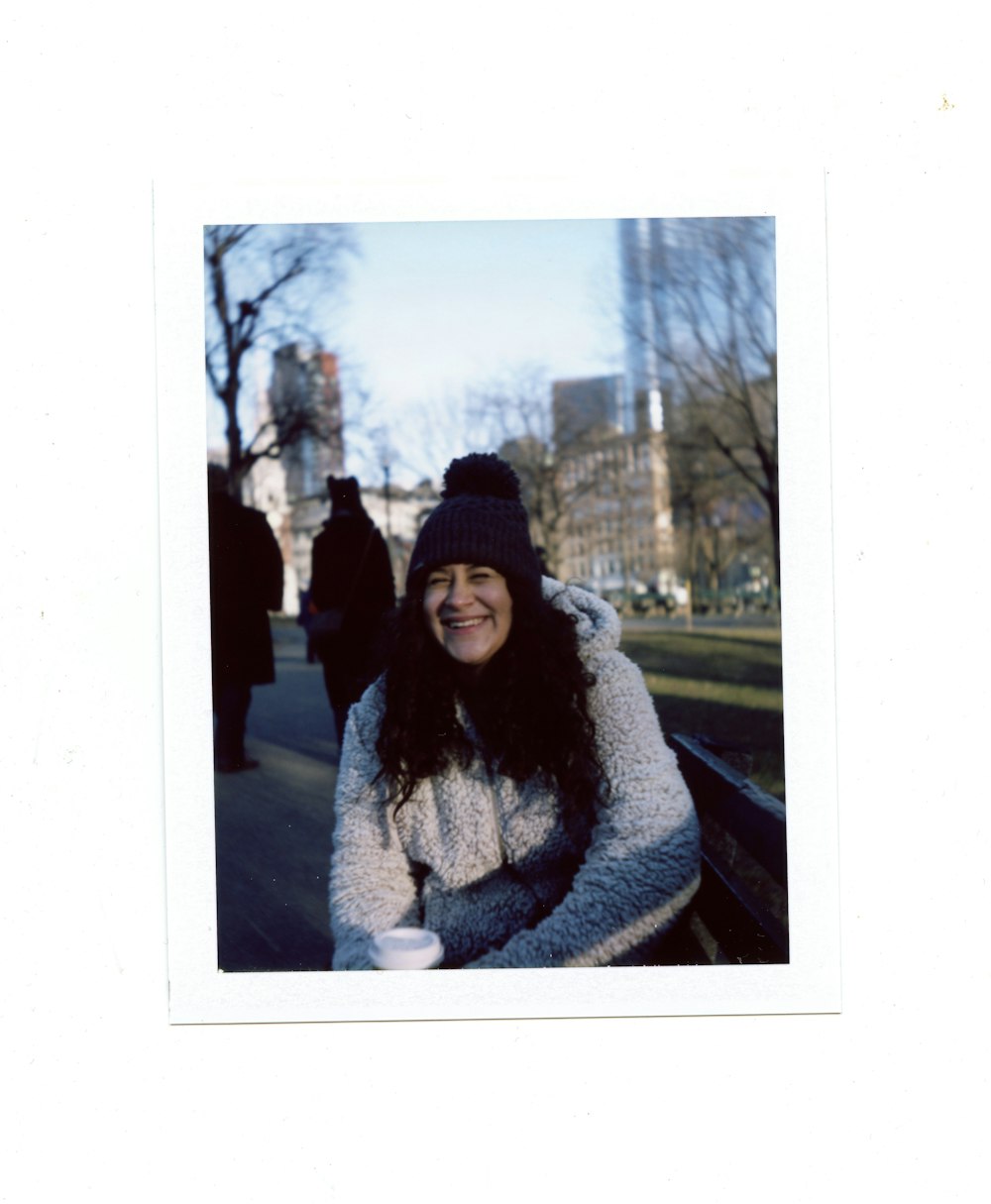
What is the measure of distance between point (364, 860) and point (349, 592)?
1.51 ft

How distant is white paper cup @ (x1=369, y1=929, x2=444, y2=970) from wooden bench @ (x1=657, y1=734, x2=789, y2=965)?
38 centimetres

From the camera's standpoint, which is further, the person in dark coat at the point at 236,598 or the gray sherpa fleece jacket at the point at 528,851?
the person in dark coat at the point at 236,598

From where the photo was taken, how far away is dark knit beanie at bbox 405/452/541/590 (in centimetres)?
159

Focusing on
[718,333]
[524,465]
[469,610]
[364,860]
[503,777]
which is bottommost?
[364,860]

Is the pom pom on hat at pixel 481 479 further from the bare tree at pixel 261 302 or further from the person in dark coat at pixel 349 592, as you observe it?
the bare tree at pixel 261 302

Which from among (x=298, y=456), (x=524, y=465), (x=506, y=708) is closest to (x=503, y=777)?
(x=506, y=708)

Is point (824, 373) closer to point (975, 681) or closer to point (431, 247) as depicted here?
point (975, 681)

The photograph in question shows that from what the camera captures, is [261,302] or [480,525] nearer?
[480,525]

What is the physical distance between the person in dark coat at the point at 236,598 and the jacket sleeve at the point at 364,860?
179mm

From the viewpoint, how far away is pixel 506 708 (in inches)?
64.4

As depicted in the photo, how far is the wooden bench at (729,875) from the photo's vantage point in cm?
165

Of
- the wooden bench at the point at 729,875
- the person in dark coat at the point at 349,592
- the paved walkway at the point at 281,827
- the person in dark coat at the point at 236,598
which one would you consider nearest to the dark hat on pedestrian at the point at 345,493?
the person in dark coat at the point at 349,592

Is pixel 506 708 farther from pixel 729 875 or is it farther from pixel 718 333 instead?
pixel 718 333

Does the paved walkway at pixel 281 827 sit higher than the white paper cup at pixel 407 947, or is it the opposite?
the paved walkway at pixel 281 827
